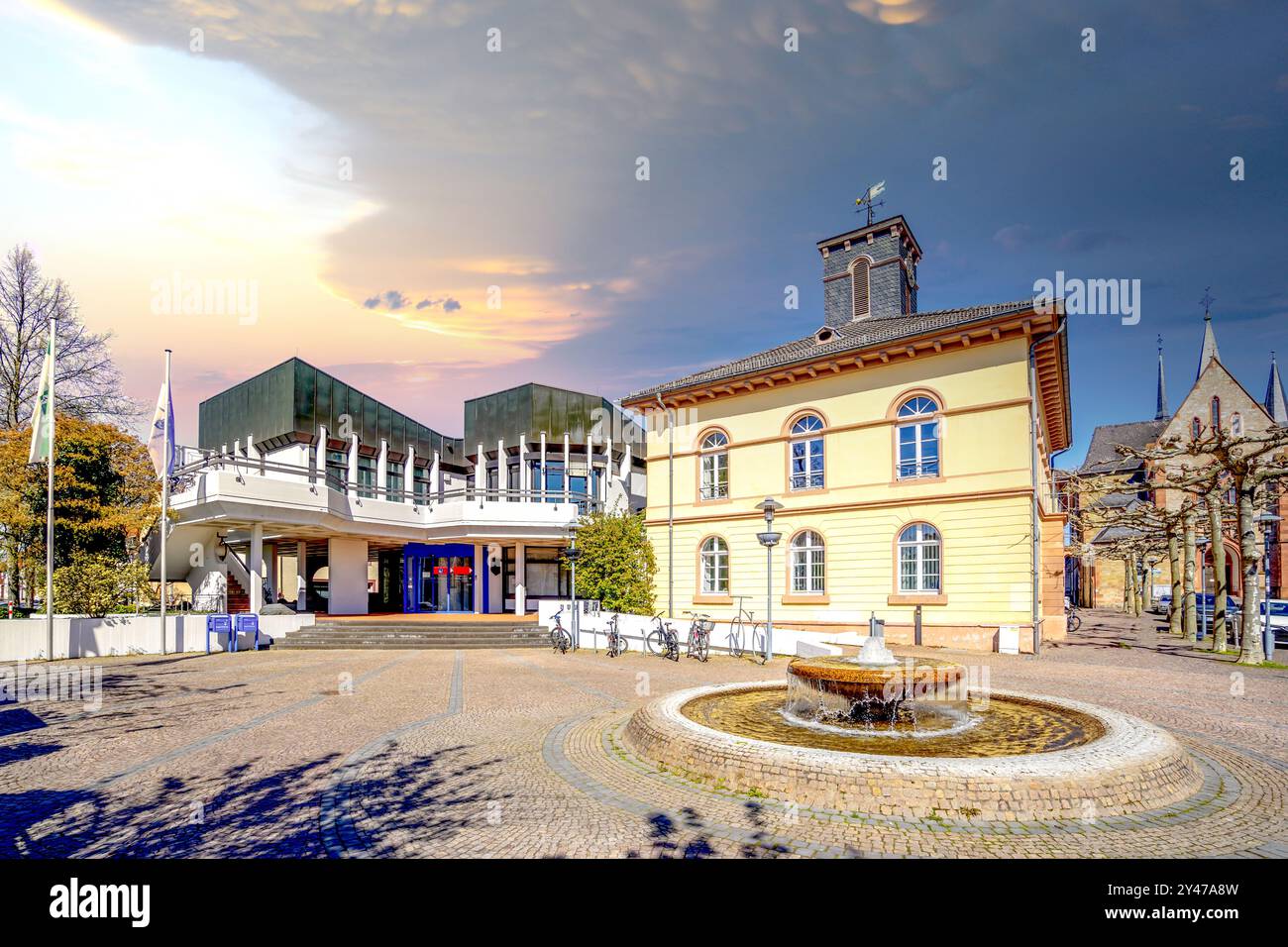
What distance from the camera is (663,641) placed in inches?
723

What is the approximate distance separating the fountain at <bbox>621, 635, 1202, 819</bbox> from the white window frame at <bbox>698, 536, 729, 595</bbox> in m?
13.0

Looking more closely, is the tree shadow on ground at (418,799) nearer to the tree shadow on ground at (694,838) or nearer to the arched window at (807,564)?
the tree shadow on ground at (694,838)

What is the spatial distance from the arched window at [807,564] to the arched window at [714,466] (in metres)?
3.33

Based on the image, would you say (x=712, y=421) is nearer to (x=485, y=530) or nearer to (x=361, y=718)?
(x=485, y=530)

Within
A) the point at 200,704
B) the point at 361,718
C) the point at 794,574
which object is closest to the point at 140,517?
the point at 200,704

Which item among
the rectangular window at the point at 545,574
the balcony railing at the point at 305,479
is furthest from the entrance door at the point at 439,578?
the rectangular window at the point at 545,574

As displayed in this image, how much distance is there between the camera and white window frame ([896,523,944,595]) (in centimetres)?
Result: 1917

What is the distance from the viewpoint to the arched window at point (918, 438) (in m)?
19.7

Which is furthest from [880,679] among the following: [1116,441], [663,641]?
[1116,441]

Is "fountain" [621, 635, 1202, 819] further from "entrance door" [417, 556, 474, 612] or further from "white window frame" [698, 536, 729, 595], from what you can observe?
"entrance door" [417, 556, 474, 612]
